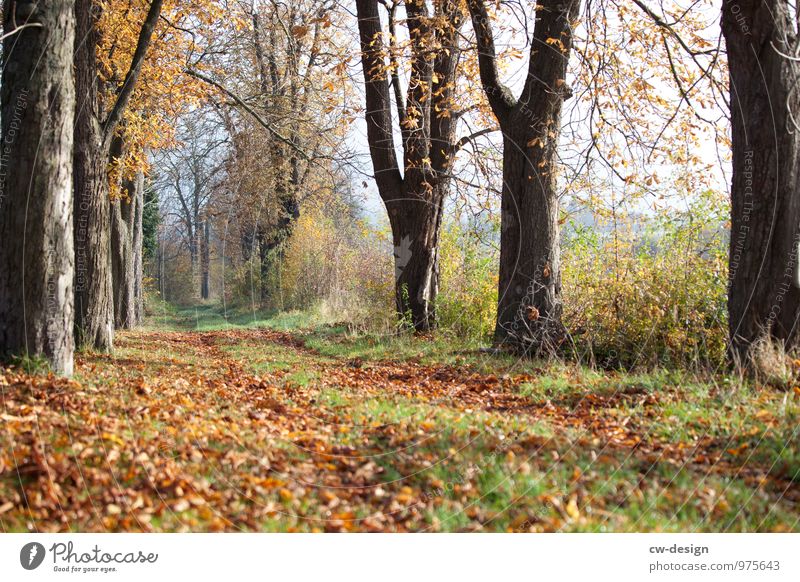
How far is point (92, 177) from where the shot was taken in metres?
10.3

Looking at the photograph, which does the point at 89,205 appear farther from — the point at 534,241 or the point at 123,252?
the point at 534,241

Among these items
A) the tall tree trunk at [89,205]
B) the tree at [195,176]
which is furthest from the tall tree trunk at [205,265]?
the tall tree trunk at [89,205]

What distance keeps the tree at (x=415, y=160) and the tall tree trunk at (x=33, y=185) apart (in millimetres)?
6740

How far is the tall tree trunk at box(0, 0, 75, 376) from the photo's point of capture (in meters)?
6.72

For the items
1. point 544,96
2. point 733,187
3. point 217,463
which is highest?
point 544,96

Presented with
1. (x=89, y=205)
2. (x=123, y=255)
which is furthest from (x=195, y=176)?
(x=89, y=205)

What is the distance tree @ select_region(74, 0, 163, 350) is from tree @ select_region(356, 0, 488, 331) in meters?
4.45

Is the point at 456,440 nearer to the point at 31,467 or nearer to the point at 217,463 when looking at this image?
the point at 217,463

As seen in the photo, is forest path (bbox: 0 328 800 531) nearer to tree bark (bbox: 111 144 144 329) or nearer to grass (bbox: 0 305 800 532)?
grass (bbox: 0 305 800 532)

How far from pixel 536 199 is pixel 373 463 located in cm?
615
